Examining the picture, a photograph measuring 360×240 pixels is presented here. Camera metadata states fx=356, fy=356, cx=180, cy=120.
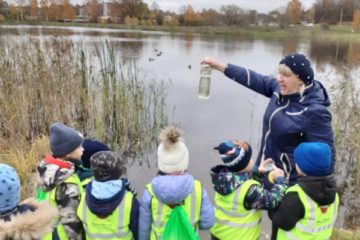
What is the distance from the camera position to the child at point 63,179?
206 cm

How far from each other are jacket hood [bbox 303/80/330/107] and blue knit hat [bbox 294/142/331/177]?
1.25ft

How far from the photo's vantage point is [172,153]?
1958 mm

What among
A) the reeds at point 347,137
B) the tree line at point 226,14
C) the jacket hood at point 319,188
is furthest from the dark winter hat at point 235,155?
the tree line at point 226,14

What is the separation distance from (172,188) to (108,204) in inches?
14.4

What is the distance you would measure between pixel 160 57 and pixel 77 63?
27.9ft

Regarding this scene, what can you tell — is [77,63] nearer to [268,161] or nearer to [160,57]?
[268,161]

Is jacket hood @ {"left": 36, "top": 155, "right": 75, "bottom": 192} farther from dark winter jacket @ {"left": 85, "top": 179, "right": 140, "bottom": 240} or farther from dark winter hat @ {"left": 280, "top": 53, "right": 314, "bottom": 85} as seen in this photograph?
dark winter hat @ {"left": 280, "top": 53, "right": 314, "bottom": 85}

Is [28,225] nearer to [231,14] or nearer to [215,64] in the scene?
[215,64]

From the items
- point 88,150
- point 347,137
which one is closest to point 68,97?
point 88,150

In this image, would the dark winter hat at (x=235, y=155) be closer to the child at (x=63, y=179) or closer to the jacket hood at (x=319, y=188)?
the jacket hood at (x=319, y=188)

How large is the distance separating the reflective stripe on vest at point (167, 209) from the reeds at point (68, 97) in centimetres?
362

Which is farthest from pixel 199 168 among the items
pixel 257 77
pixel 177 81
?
pixel 177 81

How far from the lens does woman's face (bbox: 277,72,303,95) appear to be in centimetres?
224

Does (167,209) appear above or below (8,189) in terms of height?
below
